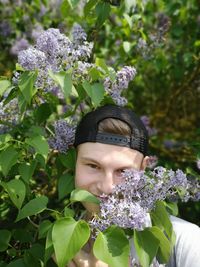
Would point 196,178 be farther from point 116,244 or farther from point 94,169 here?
point 116,244

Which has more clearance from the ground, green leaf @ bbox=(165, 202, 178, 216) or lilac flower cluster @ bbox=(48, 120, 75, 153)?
lilac flower cluster @ bbox=(48, 120, 75, 153)

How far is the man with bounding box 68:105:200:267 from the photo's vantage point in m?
1.45

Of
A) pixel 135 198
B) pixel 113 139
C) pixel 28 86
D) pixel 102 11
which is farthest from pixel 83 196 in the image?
pixel 102 11

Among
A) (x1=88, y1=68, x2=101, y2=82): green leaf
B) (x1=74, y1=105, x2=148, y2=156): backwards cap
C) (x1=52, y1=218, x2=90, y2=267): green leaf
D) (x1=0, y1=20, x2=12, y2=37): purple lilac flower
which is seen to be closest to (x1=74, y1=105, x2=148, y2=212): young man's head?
(x1=74, y1=105, x2=148, y2=156): backwards cap

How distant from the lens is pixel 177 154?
2.82 meters

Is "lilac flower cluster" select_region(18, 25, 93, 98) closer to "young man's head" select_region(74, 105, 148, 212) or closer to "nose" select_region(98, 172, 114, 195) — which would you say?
"young man's head" select_region(74, 105, 148, 212)

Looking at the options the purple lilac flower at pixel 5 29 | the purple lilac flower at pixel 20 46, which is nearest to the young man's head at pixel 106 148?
the purple lilac flower at pixel 20 46

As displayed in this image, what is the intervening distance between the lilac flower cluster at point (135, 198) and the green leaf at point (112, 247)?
0.03m

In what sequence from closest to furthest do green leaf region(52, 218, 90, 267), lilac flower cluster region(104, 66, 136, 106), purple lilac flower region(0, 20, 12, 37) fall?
green leaf region(52, 218, 90, 267) → lilac flower cluster region(104, 66, 136, 106) → purple lilac flower region(0, 20, 12, 37)

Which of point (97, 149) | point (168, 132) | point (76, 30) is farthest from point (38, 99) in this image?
point (168, 132)

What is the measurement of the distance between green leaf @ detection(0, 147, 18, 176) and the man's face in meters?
0.19

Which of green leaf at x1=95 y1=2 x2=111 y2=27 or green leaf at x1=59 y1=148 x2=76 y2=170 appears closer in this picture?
green leaf at x1=59 y1=148 x2=76 y2=170

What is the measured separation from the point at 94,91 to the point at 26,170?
32 cm

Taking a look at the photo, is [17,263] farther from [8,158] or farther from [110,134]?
[110,134]
